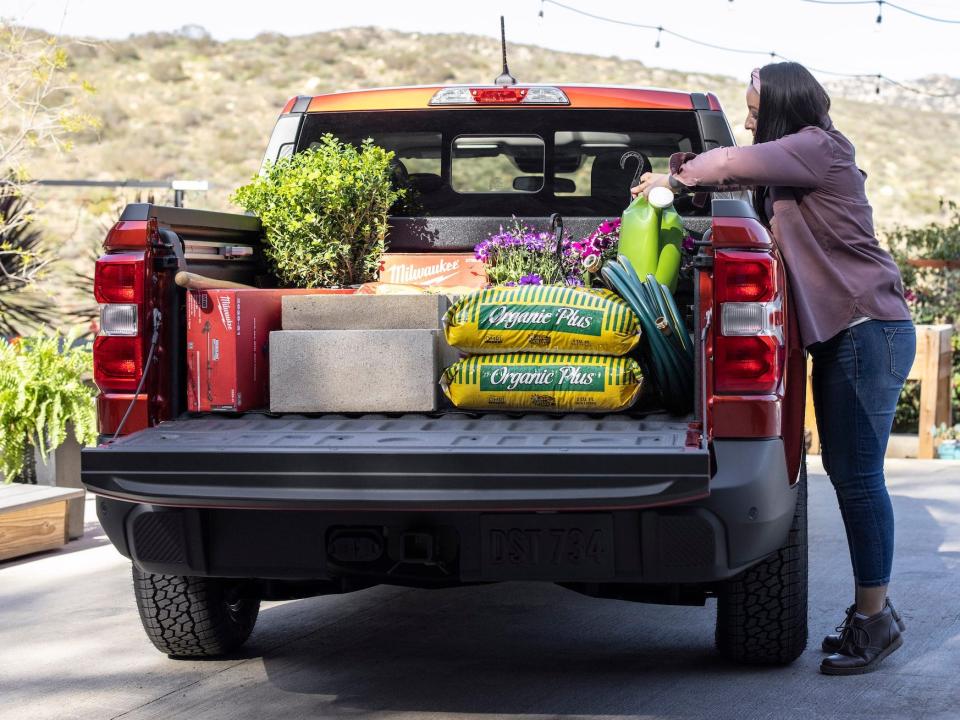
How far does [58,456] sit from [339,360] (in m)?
4.41

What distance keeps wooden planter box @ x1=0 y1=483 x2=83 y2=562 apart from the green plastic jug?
3.62m

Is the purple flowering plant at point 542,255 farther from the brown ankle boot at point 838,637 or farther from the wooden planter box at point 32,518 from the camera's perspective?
the wooden planter box at point 32,518

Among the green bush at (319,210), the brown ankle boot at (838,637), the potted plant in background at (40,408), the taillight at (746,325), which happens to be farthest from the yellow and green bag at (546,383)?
the potted plant in background at (40,408)

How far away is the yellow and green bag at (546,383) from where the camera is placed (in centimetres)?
403

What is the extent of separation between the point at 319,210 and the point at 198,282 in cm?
102

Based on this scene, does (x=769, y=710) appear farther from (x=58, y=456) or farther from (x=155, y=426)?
(x=58, y=456)

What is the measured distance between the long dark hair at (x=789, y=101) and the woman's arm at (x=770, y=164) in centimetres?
10

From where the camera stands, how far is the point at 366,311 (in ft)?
14.5

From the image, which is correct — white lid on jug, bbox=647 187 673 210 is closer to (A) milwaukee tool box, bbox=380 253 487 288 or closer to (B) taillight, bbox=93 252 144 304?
(A) milwaukee tool box, bbox=380 253 487 288

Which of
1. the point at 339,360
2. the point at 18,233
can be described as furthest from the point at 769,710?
the point at 18,233

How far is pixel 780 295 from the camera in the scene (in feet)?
13.0

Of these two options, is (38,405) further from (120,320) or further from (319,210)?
(120,320)

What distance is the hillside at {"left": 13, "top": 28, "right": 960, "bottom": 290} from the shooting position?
140ft

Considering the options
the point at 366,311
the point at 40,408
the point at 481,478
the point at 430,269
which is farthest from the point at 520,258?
the point at 40,408
